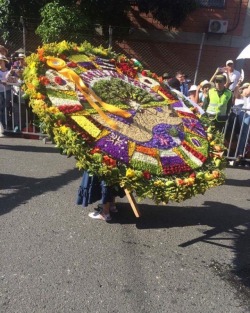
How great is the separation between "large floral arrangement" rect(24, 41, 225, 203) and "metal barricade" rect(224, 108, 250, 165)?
3093 mm

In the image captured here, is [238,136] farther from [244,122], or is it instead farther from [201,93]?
[201,93]

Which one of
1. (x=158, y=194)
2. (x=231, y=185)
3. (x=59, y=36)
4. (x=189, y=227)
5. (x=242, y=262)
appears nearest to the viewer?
(x=158, y=194)

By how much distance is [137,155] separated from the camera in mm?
3297

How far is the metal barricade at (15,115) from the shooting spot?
737cm

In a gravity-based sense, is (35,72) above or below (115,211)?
above

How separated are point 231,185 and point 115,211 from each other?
2.31m

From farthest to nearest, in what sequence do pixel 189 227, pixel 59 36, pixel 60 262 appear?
1. pixel 59 36
2. pixel 189 227
3. pixel 60 262

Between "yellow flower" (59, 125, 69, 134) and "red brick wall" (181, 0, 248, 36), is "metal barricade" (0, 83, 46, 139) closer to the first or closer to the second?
"yellow flower" (59, 125, 69, 134)

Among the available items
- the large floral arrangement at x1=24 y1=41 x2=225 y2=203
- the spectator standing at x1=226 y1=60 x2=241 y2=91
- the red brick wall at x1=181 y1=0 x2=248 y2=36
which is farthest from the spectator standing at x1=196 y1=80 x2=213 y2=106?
the red brick wall at x1=181 y1=0 x2=248 y2=36

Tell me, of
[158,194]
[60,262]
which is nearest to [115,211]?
[60,262]

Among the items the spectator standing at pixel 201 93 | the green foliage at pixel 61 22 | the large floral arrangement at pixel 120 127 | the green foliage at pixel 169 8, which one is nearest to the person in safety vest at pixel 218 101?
the spectator standing at pixel 201 93

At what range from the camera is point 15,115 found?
7.73 metres

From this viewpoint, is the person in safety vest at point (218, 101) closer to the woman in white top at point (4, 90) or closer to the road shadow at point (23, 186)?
the road shadow at point (23, 186)

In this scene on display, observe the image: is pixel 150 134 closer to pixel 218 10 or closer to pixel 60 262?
pixel 60 262
